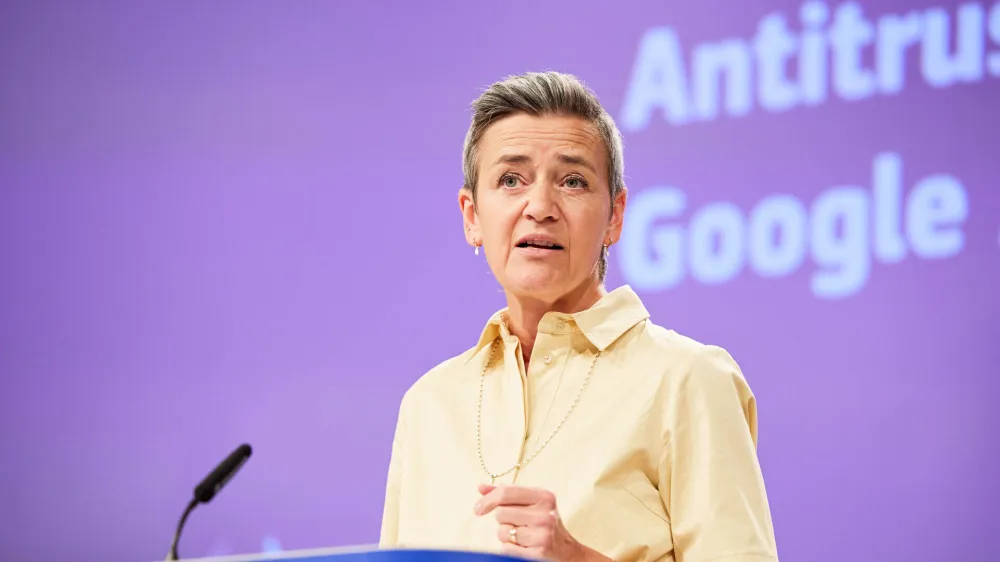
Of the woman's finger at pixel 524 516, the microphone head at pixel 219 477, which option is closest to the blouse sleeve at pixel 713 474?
the woman's finger at pixel 524 516

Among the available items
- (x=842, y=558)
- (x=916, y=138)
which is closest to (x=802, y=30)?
(x=916, y=138)

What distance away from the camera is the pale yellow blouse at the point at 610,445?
1430mm

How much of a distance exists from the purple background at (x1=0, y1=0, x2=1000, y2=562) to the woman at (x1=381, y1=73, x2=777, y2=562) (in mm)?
1387

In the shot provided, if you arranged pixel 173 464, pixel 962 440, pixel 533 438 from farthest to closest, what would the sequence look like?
1. pixel 173 464
2. pixel 962 440
3. pixel 533 438

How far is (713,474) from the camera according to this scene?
1421mm

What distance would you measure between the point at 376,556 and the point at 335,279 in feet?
9.50

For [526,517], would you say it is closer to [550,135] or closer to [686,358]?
[686,358]

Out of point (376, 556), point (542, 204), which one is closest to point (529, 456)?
point (542, 204)

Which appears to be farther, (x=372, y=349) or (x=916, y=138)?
(x=372, y=349)

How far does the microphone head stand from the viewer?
129 cm

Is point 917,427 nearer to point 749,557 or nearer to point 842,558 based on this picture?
point 842,558

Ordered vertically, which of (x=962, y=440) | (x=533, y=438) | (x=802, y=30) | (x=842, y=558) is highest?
(x=802, y=30)

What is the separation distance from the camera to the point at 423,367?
353 cm

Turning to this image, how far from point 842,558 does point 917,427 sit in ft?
1.34
